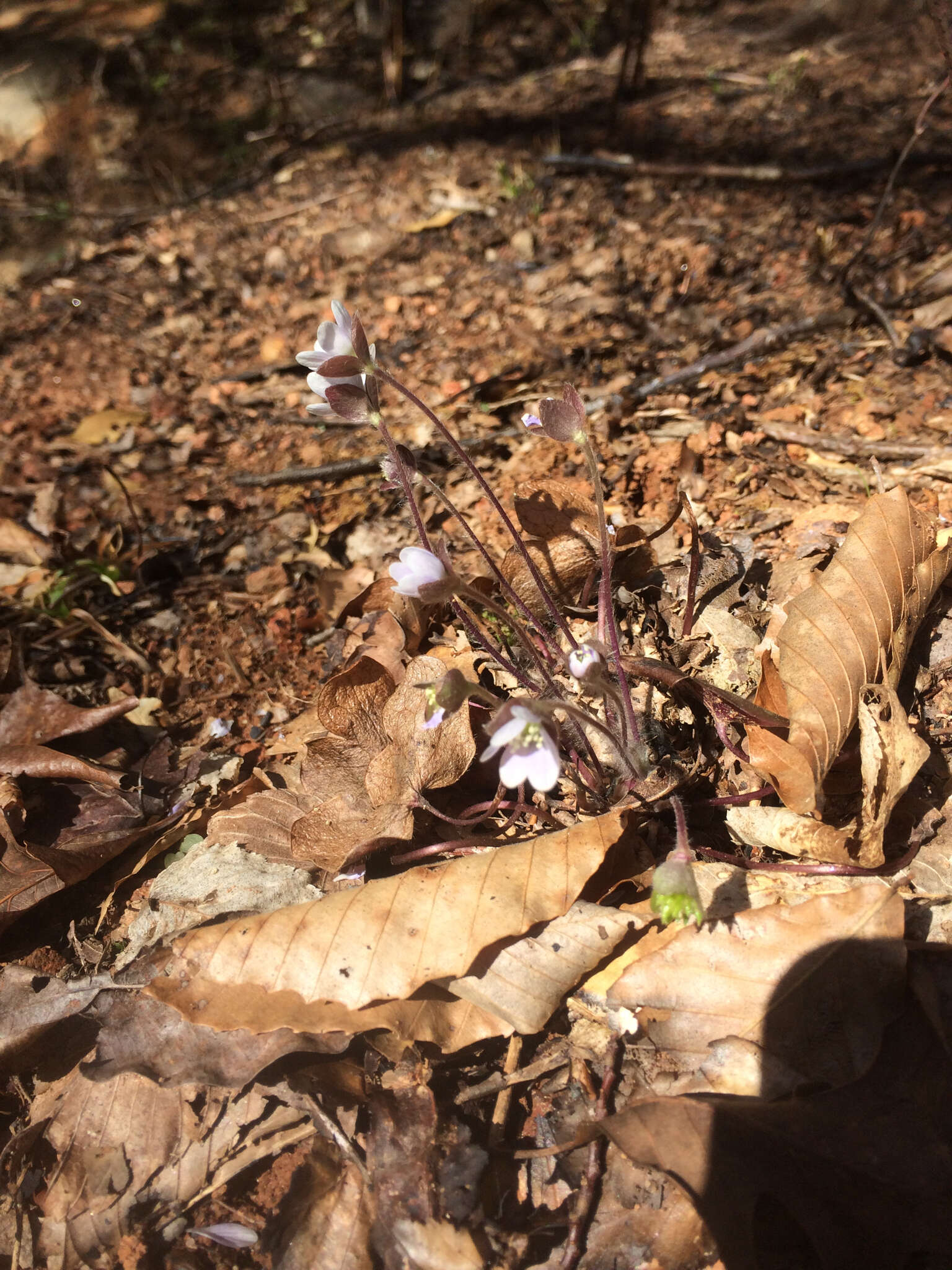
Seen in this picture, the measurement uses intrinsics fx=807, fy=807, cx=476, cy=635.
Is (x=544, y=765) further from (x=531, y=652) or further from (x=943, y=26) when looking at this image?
(x=943, y=26)

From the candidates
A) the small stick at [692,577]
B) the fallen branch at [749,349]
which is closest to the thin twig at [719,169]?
the fallen branch at [749,349]

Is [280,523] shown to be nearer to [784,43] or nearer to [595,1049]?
[595,1049]

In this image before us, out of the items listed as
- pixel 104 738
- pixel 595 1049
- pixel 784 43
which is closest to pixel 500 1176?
pixel 595 1049

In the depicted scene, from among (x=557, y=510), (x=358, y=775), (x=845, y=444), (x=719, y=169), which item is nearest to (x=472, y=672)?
(x=358, y=775)

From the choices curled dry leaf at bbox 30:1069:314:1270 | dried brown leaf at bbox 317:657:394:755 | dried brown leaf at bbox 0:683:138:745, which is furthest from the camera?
dried brown leaf at bbox 0:683:138:745

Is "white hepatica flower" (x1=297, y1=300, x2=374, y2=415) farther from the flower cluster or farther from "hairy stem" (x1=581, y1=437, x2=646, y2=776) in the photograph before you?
"hairy stem" (x1=581, y1=437, x2=646, y2=776)

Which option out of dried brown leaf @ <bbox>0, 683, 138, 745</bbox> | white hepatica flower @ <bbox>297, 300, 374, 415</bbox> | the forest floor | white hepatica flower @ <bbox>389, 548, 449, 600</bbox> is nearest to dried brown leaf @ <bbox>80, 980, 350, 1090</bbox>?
the forest floor
